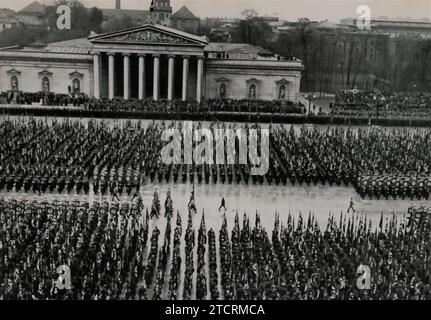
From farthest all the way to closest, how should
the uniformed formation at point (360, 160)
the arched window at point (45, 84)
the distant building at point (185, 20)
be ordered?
the distant building at point (185, 20) → the arched window at point (45, 84) → the uniformed formation at point (360, 160)

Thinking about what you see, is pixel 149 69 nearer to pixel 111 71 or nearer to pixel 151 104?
pixel 111 71

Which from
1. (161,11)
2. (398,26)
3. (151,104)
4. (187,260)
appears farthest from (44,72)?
(187,260)

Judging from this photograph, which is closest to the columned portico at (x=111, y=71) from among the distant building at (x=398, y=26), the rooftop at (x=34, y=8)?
the distant building at (x=398, y=26)

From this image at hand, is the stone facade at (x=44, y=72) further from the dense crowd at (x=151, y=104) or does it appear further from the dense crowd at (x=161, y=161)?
the dense crowd at (x=161, y=161)

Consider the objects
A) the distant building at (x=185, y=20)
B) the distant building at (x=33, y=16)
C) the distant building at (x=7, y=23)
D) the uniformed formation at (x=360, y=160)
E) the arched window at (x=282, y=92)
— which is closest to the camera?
the uniformed formation at (x=360, y=160)

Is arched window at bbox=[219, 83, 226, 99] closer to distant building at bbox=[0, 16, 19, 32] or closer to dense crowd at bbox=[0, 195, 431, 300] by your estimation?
distant building at bbox=[0, 16, 19, 32]

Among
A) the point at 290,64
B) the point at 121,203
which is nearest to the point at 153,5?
the point at 290,64
